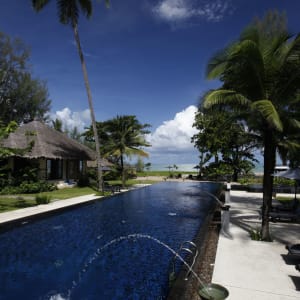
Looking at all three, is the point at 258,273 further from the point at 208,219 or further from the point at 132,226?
the point at 132,226

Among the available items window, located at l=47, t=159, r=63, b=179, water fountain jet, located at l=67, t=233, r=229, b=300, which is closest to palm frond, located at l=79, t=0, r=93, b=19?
window, located at l=47, t=159, r=63, b=179

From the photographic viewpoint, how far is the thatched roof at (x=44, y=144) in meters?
21.9

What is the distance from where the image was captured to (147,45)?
1883 centimetres

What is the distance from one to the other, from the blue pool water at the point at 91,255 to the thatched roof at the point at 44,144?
1057 centimetres

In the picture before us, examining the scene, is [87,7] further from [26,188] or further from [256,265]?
[256,265]

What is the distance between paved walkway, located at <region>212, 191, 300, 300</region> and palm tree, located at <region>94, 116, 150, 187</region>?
16739mm

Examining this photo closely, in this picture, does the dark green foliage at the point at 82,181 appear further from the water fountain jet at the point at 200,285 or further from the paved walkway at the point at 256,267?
the paved walkway at the point at 256,267

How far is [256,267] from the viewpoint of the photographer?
5.87 metres

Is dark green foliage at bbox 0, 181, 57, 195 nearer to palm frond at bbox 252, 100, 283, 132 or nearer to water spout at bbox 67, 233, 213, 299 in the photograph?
water spout at bbox 67, 233, 213, 299

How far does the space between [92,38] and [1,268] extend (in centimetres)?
1848

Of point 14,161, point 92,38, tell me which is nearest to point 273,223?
point 92,38

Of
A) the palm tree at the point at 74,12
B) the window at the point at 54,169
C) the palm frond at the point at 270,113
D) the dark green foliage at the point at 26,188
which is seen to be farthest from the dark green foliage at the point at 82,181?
the palm frond at the point at 270,113

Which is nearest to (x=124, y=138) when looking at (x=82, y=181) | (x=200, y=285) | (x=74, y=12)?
(x=82, y=181)

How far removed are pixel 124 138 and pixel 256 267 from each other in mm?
20256
